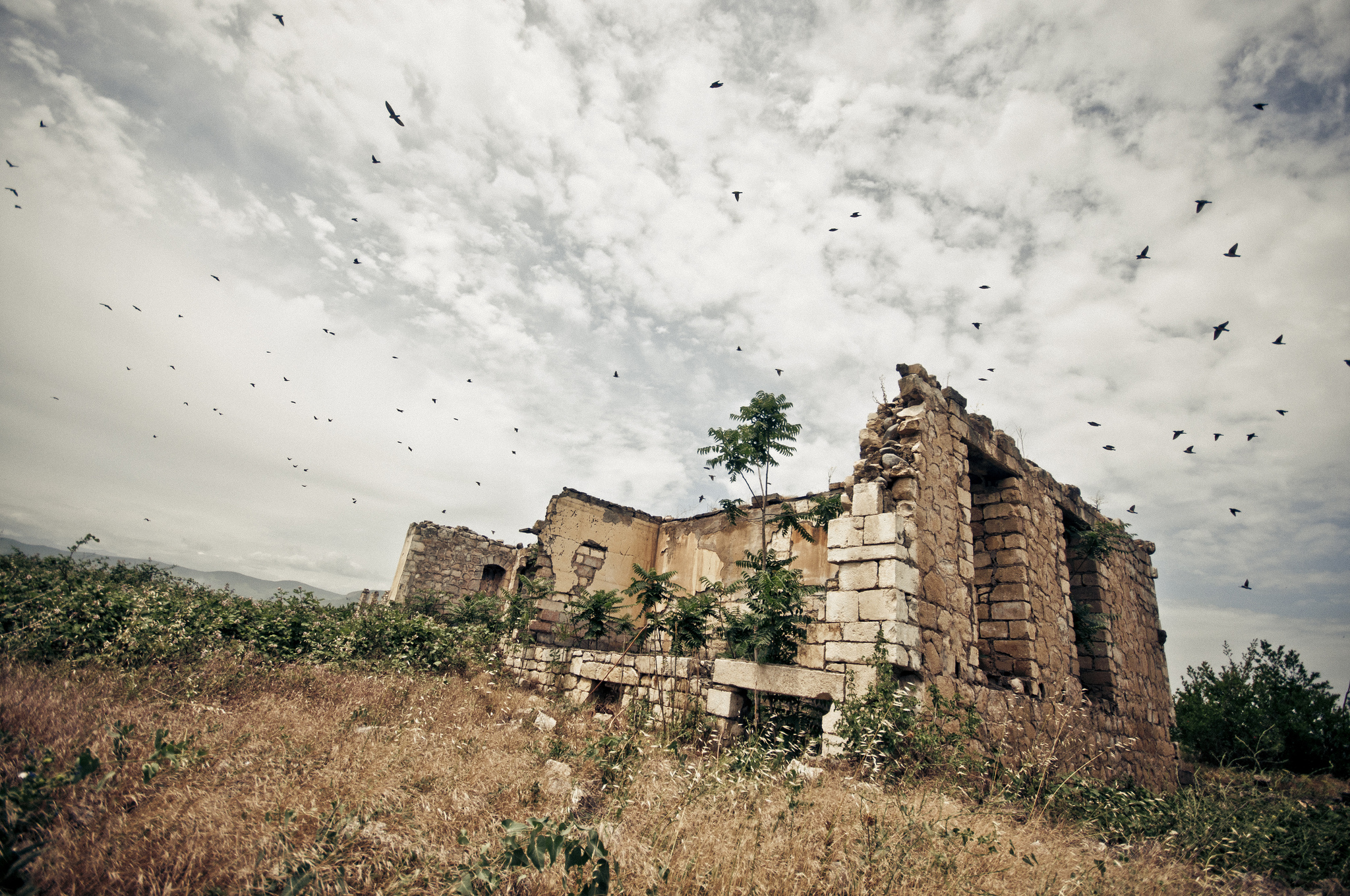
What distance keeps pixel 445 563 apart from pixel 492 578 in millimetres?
2107

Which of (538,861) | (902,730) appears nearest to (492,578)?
(902,730)

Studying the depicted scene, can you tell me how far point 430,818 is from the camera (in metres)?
3.15

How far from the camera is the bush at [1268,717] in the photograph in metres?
11.1

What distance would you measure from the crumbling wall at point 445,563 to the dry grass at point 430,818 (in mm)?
11950

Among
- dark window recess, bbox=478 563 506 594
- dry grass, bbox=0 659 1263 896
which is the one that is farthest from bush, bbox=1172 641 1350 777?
dark window recess, bbox=478 563 506 594

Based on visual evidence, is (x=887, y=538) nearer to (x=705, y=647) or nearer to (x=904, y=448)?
(x=904, y=448)

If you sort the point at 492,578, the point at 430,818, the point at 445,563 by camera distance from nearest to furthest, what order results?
the point at 430,818
the point at 445,563
the point at 492,578

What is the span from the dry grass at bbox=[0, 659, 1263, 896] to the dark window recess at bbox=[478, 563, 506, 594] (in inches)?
548

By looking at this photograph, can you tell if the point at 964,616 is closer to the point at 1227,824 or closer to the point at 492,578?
the point at 1227,824

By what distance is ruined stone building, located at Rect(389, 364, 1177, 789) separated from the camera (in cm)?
552

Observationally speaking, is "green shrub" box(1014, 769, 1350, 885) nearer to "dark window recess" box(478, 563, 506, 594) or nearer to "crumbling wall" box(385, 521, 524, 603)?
"crumbling wall" box(385, 521, 524, 603)

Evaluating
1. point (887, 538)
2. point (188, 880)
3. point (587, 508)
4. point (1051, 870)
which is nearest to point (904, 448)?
point (887, 538)

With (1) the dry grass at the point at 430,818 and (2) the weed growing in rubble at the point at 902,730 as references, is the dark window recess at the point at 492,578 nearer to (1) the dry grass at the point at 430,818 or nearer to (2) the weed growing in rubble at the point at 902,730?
(1) the dry grass at the point at 430,818

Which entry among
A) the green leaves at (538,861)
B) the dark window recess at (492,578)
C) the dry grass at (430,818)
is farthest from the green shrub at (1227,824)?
the dark window recess at (492,578)
